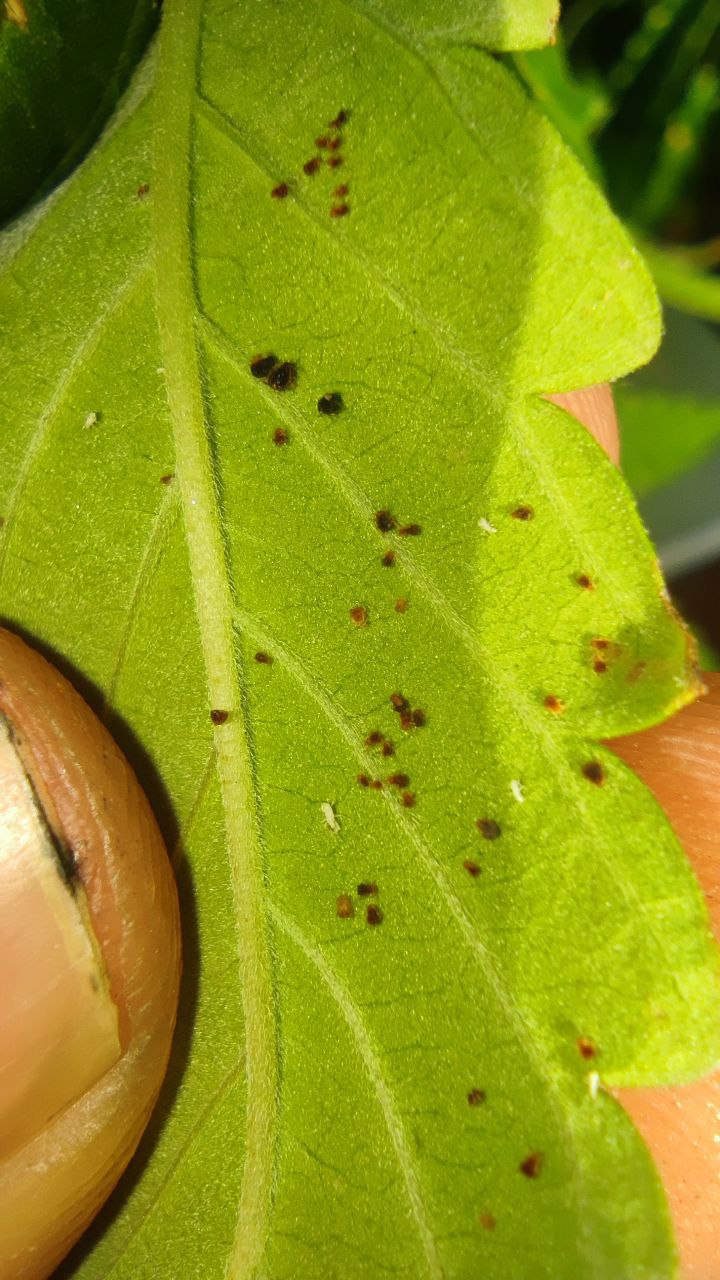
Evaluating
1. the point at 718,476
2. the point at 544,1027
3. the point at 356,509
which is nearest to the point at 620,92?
the point at 718,476

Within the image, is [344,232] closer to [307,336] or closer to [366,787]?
[307,336]

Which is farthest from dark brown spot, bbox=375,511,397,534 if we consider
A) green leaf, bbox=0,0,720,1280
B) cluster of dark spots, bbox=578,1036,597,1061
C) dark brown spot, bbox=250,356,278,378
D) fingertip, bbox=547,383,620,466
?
cluster of dark spots, bbox=578,1036,597,1061

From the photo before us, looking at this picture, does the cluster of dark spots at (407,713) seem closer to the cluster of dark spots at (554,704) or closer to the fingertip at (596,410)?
the cluster of dark spots at (554,704)

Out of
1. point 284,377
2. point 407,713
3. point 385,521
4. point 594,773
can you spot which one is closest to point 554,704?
point 594,773

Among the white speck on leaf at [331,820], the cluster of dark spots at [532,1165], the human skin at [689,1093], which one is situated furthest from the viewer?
the human skin at [689,1093]

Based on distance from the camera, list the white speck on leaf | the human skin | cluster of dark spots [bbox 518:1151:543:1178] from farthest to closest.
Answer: the human skin, the white speck on leaf, cluster of dark spots [bbox 518:1151:543:1178]

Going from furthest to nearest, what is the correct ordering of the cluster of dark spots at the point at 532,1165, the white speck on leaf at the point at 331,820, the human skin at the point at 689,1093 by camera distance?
the human skin at the point at 689,1093, the white speck on leaf at the point at 331,820, the cluster of dark spots at the point at 532,1165

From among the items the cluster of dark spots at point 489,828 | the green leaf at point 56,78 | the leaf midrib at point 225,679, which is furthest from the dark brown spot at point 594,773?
the green leaf at point 56,78

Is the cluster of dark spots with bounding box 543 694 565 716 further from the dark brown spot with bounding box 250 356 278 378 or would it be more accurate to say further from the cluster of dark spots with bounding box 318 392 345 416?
the dark brown spot with bounding box 250 356 278 378

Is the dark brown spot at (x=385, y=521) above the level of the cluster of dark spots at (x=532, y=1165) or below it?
above
